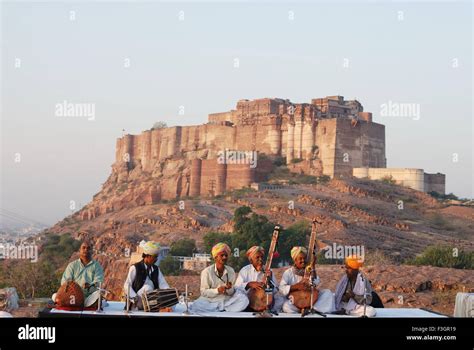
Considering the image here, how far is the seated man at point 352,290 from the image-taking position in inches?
283

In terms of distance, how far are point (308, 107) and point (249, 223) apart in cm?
1617

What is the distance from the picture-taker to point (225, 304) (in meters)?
7.05

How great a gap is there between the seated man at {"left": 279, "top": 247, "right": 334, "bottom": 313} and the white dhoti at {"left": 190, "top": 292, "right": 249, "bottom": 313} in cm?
37

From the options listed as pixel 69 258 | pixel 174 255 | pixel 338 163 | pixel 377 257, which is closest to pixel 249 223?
pixel 174 255

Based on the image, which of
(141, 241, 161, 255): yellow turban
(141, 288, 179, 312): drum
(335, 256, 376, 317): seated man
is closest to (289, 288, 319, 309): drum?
(335, 256, 376, 317): seated man

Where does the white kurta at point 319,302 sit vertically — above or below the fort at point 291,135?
below

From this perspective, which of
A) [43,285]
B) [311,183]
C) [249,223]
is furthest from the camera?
[311,183]

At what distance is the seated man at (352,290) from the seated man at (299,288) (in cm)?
16

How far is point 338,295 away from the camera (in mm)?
7273

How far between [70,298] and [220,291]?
130 cm

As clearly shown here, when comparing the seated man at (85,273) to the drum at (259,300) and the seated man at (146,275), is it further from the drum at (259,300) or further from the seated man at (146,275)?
the drum at (259,300)

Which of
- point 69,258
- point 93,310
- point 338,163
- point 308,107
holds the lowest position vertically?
point 69,258

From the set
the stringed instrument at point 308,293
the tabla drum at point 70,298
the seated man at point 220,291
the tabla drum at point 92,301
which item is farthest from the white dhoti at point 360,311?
the tabla drum at point 70,298
